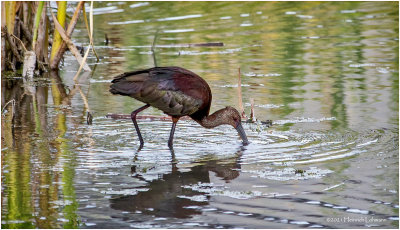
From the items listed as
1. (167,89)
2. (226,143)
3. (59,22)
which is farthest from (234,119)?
(59,22)

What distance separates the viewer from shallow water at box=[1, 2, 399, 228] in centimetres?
625

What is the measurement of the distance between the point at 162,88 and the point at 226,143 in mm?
869

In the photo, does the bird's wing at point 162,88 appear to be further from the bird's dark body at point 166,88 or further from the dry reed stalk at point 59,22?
the dry reed stalk at point 59,22

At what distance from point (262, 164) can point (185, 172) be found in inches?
28.4

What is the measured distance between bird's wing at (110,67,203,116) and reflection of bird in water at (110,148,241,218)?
101 cm

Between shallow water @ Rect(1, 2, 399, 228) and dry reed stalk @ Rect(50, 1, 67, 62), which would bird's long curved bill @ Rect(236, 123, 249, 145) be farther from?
dry reed stalk @ Rect(50, 1, 67, 62)

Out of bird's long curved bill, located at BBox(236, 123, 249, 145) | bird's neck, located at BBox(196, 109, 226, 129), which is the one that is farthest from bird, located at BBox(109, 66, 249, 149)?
bird's neck, located at BBox(196, 109, 226, 129)

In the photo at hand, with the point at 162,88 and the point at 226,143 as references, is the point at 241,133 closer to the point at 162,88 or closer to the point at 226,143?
the point at 226,143

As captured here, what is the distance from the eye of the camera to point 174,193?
6.80 meters

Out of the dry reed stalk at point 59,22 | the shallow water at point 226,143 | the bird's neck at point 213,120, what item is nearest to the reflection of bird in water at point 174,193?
the shallow water at point 226,143

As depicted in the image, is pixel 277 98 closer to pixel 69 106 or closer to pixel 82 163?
pixel 69 106

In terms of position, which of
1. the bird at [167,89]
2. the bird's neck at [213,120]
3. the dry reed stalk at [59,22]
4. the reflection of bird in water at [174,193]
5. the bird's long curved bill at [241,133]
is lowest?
the reflection of bird in water at [174,193]

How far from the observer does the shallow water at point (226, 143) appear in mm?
6254

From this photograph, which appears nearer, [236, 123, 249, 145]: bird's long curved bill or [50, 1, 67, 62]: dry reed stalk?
[236, 123, 249, 145]: bird's long curved bill
